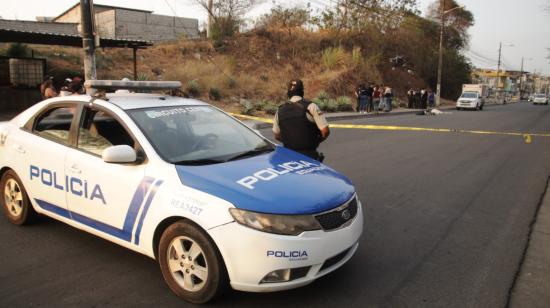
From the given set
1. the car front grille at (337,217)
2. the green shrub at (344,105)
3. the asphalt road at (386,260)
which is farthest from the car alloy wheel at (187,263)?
the green shrub at (344,105)

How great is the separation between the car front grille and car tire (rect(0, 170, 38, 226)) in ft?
10.4

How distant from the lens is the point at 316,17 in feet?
135

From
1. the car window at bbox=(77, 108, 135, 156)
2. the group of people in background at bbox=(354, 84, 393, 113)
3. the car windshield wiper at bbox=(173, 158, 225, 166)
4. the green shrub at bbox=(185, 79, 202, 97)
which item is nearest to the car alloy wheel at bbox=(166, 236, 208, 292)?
the car windshield wiper at bbox=(173, 158, 225, 166)

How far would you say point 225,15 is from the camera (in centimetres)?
4006

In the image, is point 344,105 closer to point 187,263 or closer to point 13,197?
point 13,197

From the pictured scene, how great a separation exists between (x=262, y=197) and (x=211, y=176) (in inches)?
17.6

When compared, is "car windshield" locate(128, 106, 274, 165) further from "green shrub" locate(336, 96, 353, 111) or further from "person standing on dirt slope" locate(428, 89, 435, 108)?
"person standing on dirt slope" locate(428, 89, 435, 108)

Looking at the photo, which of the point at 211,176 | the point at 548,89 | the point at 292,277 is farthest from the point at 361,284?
the point at 548,89

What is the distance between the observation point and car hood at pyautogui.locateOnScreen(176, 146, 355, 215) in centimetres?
307

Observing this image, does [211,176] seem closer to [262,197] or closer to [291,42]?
[262,197]

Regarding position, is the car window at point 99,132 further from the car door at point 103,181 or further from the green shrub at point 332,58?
the green shrub at point 332,58

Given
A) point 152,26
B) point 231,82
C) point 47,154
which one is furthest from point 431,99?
point 47,154

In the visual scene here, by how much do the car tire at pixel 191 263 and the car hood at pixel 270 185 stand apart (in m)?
0.33

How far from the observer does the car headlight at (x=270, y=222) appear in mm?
2990
